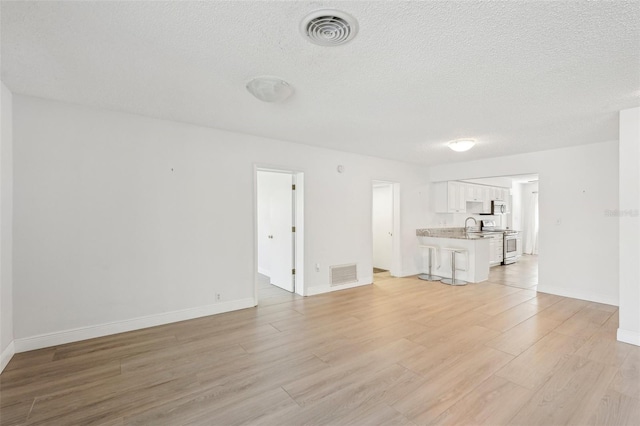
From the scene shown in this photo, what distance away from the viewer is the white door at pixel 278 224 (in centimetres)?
515

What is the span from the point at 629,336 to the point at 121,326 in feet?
18.2

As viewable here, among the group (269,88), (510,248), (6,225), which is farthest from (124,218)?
(510,248)

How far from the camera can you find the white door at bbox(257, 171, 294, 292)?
16.9 ft

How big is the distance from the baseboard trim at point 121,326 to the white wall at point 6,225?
0.16 metres

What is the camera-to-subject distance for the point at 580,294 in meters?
4.82

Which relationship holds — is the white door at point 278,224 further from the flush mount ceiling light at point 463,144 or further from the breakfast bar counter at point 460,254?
the breakfast bar counter at point 460,254

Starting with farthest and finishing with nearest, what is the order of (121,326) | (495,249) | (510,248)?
1. (510,248)
2. (495,249)
3. (121,326)

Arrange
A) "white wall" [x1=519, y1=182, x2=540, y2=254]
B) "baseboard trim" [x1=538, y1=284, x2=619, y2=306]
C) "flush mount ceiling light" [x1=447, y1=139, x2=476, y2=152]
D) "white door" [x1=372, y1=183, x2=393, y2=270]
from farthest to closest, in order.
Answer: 1. "white wall" [x1=519, y1=182, x2=540, y2=254]
2. "white door" [x1=372, y1=183, x2=393, y2=270]
3. "baseboard trim" [x1=538, y1=284, x2=619, y2=306]
4. "flush mount ceiling light" [x1=447, y1=139, x2=476, y2=152]

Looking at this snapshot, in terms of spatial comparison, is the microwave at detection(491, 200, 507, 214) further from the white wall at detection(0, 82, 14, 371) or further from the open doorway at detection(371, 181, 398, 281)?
the white wall at detection(0, 82, 14, 371)

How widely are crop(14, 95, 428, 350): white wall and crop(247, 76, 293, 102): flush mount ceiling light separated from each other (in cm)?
162

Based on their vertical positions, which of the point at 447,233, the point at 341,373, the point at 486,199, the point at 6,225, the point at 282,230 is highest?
the point at 486,199

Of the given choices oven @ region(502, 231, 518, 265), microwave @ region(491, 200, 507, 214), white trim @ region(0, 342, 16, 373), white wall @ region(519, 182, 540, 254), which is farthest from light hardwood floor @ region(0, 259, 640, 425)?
white wall @ region(519, 182, 540, 254)

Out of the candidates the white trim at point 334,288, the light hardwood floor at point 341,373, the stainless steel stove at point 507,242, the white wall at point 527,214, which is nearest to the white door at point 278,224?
the white trim at point 334,288

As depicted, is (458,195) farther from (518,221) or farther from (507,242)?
(518,221)
